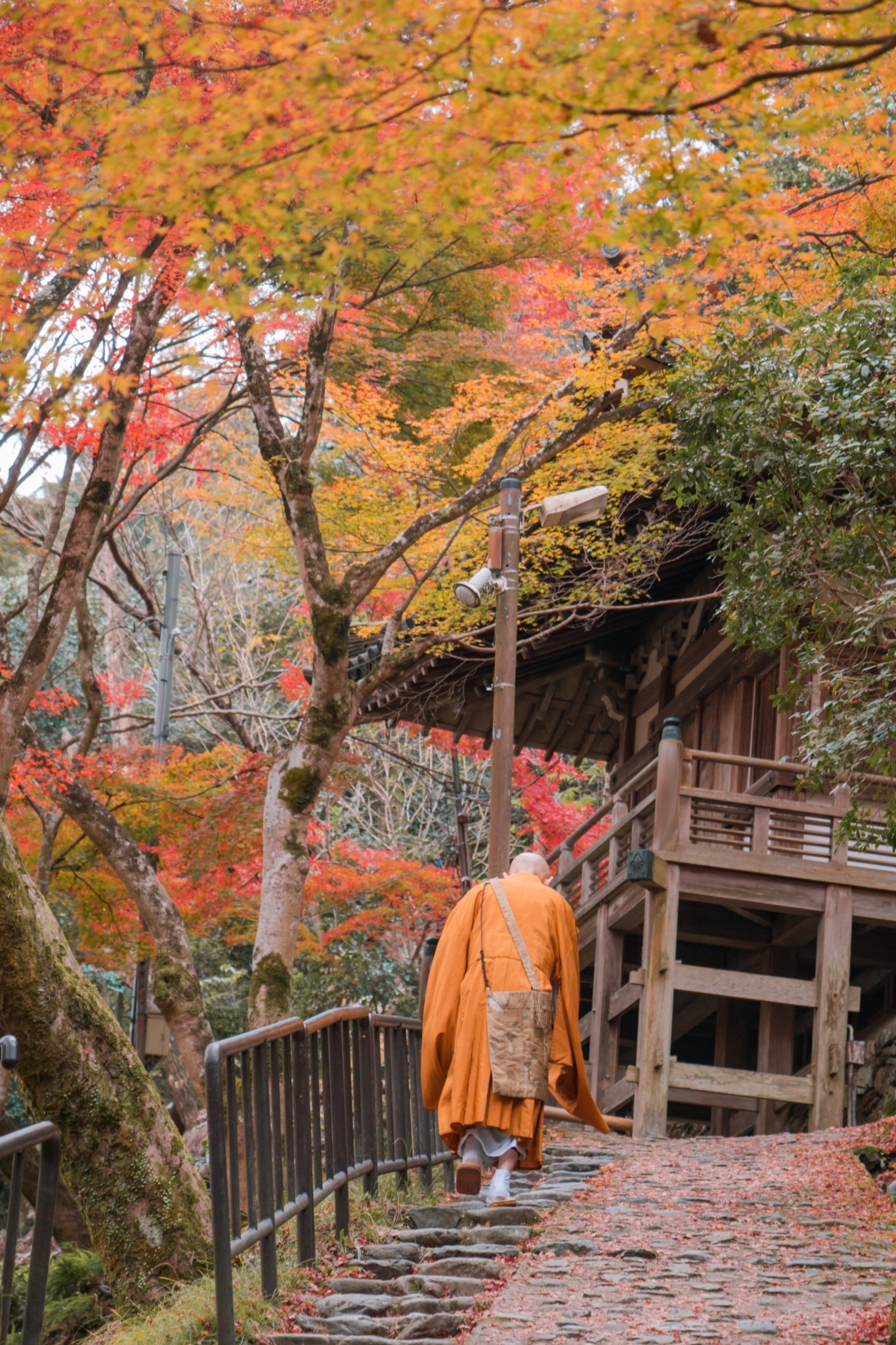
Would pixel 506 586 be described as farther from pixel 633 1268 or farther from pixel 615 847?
pixel 615 847

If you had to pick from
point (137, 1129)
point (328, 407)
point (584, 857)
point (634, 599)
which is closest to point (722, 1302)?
point (137, 1129)

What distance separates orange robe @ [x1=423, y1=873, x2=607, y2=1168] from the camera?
6512 mm

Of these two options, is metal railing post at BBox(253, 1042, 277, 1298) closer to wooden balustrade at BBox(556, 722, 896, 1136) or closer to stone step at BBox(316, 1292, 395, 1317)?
stone step at BBox(316, 1292, 395, 1317)

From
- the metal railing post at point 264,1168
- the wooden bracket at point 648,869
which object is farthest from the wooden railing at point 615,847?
the metal railing post at point 264,1168

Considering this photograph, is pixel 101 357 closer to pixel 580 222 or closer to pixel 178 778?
pixel 178 778

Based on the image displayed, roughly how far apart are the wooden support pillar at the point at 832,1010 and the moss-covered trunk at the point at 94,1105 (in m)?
7.24

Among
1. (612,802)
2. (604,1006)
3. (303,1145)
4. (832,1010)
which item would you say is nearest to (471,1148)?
(303,1145)

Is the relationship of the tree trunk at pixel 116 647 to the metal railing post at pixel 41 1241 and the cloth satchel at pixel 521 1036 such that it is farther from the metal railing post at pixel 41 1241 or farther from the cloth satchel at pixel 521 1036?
the metal railing post at pixel 41 1241

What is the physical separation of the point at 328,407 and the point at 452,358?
253cm

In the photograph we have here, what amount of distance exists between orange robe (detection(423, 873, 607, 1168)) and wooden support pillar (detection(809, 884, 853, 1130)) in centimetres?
554

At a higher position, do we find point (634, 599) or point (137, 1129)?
point (634, 599)

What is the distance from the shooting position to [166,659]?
591 inches

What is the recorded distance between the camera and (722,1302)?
491 centimetres

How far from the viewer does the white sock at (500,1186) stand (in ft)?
21.3
